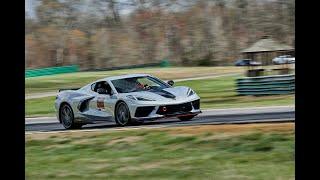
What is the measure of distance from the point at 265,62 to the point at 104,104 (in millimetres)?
965

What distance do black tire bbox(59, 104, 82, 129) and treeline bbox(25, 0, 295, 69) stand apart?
27 cm

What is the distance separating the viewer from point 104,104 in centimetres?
272

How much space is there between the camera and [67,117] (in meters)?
2.64

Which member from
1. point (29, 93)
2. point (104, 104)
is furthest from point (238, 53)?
point (29, 93)

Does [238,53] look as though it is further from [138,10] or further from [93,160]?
[93,160]

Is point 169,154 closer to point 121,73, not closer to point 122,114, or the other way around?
point 122,114

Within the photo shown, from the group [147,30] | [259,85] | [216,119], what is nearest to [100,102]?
[147,30]

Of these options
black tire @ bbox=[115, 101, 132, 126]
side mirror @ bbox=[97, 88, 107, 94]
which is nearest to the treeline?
side mirror @ bbox=[97, 88, 107, 94]

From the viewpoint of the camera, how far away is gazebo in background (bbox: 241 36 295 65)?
245cm

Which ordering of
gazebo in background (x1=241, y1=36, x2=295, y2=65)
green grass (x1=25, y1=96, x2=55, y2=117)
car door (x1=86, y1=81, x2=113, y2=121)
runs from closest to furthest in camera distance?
green grass (x1=25, y1=96, x2=55, y2=117), gazebo in background (x1=241, y1=36, x2=295, y2=65), car door (x1=86, y1=81, x2=113, y2=121)

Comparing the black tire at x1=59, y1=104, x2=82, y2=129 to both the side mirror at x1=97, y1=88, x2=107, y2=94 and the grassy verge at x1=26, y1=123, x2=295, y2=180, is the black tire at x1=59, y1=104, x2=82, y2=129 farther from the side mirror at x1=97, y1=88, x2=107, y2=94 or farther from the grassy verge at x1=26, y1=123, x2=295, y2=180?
the side mirror at x1=97, y1=88, x2=107, y2=94

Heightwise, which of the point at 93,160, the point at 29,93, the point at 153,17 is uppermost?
the point at 153,17

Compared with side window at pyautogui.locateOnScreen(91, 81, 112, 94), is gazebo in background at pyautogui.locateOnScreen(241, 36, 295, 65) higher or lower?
higher
